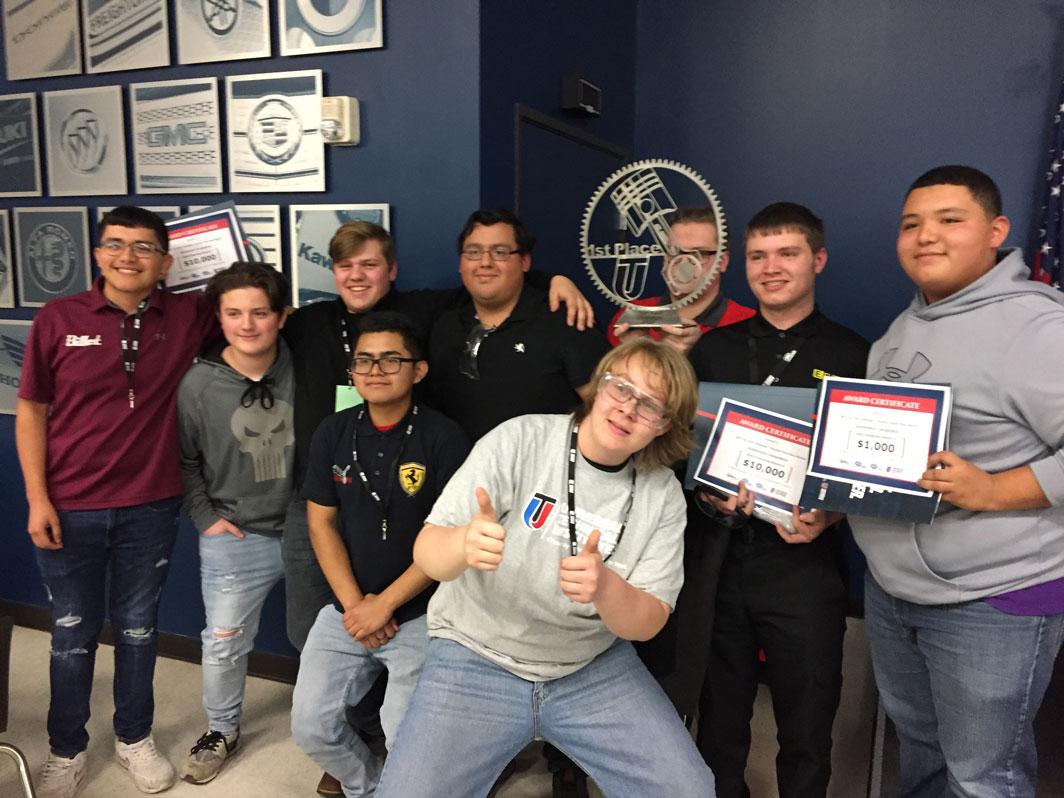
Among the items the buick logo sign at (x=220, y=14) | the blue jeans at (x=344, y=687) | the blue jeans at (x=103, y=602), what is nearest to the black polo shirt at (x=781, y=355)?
the blue jeans at (x=344, y=687)

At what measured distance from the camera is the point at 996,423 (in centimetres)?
157

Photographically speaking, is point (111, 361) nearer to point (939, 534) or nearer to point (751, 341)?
point (751, 341)

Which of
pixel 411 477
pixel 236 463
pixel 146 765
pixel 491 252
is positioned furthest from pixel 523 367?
pixel 146 765

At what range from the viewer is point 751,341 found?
6.49 ft

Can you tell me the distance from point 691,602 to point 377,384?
1.01 metres

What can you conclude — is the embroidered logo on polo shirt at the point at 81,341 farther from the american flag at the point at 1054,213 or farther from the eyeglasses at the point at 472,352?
the american flag at the point at 1054,213

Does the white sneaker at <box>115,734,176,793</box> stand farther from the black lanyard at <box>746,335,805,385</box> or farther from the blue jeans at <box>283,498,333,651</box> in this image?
the black lanyard at <box>746,335,805,385</box>

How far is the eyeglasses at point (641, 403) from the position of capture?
163 cm

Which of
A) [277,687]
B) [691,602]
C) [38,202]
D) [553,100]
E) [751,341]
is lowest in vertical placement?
[277,687]

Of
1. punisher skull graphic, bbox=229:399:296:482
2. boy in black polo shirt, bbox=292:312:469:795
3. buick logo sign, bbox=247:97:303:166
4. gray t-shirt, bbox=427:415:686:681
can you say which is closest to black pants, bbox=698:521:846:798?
gray t-shirt, bbox=427:415:686:681

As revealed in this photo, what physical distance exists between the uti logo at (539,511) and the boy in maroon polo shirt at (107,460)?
132 cm

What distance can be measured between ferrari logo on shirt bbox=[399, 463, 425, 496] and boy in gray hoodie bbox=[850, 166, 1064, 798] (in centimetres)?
114

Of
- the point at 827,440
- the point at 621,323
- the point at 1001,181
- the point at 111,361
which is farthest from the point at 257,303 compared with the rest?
the point at 1001,181

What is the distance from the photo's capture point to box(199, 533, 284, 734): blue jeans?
2410mm
